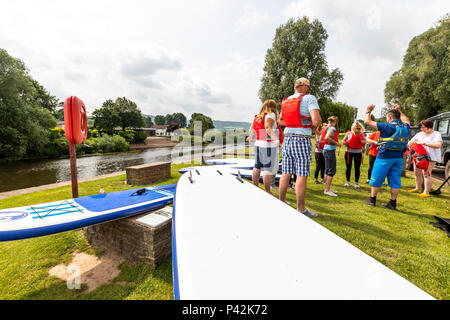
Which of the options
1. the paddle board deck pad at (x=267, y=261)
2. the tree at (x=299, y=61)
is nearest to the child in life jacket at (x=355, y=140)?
the paddle board deck pad at (x=267, y=261)

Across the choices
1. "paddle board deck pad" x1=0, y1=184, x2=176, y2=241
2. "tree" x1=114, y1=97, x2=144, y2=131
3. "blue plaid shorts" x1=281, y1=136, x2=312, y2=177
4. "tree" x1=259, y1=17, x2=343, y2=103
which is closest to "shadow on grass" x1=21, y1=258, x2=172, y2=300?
"paddle board deck pad" x1=0, y1=184, x2=176, y2=241

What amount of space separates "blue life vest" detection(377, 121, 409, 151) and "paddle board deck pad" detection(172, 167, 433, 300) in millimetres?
2670

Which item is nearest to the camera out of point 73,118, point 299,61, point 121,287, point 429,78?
point 121,287

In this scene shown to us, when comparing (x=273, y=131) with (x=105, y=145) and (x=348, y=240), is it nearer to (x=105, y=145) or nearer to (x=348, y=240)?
(x=348, y=240)

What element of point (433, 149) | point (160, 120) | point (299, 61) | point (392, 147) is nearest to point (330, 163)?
point (392, 147)

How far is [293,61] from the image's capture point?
2178 centimetres

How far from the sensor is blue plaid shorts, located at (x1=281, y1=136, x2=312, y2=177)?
119 inches

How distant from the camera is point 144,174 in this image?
5.70 meters

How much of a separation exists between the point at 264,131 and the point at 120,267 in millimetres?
3075

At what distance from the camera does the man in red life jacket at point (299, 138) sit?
3.02 meters

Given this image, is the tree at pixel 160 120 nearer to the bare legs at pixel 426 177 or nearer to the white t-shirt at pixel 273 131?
the white t-shirt at pixel 273 131

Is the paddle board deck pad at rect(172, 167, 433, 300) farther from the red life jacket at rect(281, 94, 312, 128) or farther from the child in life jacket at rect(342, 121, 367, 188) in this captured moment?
the child in life jacket at rect(342, 121, 367, 188)

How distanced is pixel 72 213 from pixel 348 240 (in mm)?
3463

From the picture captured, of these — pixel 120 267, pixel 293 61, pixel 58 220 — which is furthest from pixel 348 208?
pixel 293 61
